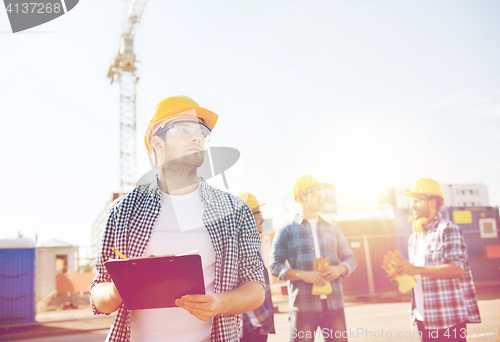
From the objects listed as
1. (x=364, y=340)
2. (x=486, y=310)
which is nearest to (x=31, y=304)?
(x=364, y=340)

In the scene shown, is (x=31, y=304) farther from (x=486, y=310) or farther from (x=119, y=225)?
(x=486, y=310)

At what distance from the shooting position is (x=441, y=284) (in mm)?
3209

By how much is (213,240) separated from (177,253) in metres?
0.19

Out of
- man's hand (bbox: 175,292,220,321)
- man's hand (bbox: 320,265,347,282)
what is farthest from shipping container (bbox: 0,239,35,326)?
man's hand (bbox: 175,292,220,321)

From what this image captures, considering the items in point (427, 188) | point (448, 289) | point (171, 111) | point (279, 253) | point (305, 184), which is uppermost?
point (171, 111)

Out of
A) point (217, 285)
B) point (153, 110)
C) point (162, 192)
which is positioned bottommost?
point (217, 285)

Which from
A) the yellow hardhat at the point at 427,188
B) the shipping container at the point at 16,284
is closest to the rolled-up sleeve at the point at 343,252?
the yellow hardhat at the point at 427,188

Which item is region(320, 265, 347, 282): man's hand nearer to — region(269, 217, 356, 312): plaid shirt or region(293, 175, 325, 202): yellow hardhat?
region(269, 217, 356, 312): plaid shirt

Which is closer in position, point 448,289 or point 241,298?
point 241,298

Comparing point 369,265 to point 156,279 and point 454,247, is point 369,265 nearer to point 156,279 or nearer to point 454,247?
point 454,247

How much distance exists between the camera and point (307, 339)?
344 centimetres

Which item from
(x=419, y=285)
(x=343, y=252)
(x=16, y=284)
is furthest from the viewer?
(x=16, y=284)

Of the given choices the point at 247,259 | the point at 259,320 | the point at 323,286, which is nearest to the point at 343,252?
the point at 323,286

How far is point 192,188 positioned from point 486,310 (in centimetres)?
1094
